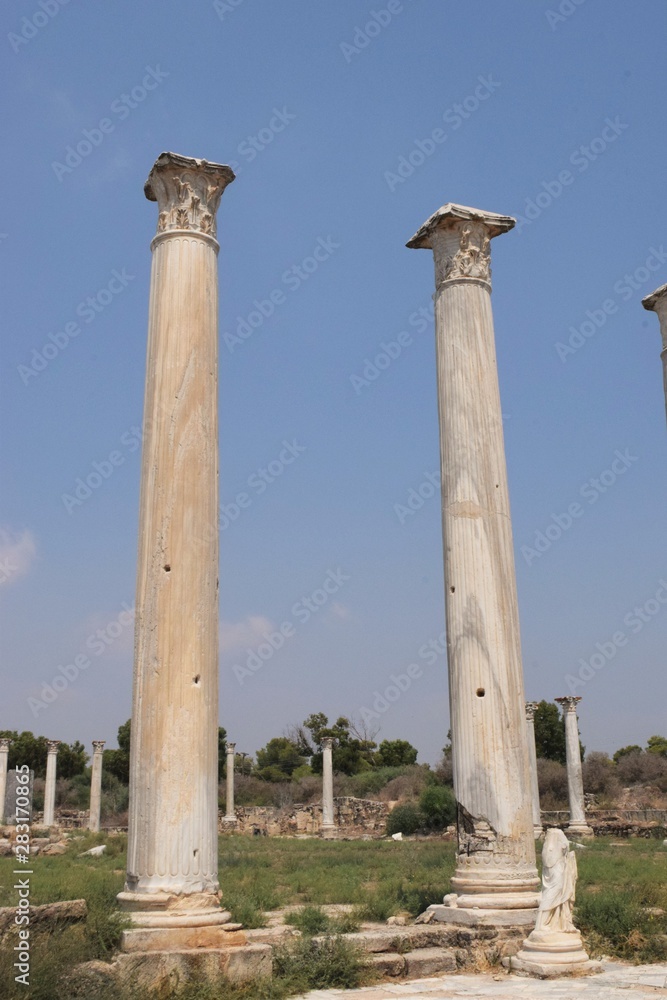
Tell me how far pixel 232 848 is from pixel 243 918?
21698mm

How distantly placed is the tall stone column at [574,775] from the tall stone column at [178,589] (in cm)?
2896

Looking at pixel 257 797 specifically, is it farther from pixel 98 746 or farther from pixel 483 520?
pixel 483 520

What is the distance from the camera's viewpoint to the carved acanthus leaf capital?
1218 centimetres

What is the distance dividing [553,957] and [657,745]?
68540 millimetres

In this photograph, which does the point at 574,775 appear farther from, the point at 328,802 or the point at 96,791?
the point at 96,791

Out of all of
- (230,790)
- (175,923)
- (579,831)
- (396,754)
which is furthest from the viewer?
(396,754)

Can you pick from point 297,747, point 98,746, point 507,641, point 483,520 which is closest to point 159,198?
point 483,520

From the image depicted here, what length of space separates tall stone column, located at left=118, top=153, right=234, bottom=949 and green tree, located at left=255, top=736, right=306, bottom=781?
67.1m

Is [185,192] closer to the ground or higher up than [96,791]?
higher up

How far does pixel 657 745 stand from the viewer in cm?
7369

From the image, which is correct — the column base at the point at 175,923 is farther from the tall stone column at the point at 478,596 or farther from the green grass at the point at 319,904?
the tall stone column at the point at 478,596

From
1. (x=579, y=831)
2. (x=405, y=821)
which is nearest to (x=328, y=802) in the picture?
(x=405, y=821)

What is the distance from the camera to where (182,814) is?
9984 millimetres

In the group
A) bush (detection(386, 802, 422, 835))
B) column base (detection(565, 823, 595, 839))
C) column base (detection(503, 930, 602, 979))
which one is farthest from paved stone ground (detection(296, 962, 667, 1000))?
bush (detection(386, 802, 422, 835))
